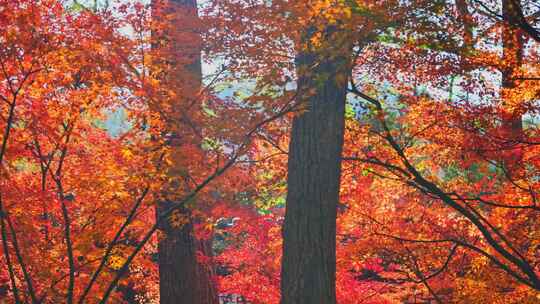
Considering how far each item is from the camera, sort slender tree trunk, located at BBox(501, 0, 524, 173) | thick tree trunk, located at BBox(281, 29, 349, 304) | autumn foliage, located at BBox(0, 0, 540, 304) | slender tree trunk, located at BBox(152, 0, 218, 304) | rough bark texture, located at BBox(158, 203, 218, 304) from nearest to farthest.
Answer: thick tree trunk, located at BBox(281, 29, 349, 304) → autumn foliage, located at BBox(0, 0, 540, 304) → slender tree trunk, located at BBox(501, 0, 524, 173) → slender tree trunk, located at BBox(152, 0, 218, 304) → rough bark texture, located at BBox(158, 203, 218, 304)

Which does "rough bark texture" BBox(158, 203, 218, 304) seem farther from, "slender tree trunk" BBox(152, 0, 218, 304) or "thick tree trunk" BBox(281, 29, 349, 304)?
"thick tree trunk" BBox(281, 29, 349, 304)

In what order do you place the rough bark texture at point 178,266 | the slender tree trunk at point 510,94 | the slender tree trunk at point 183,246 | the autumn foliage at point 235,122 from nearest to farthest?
1. the autumn foliage at point 235,122
2. the slender tree trunk at point 510,94
3. the slender tree trunk at point 183,246
4. the rough bark texture at point 178,266

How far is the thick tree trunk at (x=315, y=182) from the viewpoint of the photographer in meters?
6.40

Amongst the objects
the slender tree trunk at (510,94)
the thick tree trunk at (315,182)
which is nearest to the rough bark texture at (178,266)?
the thick tree trunk at (315,182)

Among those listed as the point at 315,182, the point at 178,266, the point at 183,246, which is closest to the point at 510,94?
the point at 315,182

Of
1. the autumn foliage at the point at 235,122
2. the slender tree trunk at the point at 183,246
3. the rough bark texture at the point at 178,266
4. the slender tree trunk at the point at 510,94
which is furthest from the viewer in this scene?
the rough bark texture at the point at 178,266

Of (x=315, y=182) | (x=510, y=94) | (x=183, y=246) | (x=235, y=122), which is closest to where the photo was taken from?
(x=315, y=182)

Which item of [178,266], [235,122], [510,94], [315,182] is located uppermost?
[510,94]

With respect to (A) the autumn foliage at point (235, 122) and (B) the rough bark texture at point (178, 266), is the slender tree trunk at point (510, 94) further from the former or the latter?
(B) the rough bark texture at point (178, 266)

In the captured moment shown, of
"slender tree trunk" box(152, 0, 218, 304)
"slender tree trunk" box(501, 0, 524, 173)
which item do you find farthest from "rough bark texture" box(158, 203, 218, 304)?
"slender tree trunk" box(501, 0, 524, 173)

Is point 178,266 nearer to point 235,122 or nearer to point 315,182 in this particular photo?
point 235,122

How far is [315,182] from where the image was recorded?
6.54 meters

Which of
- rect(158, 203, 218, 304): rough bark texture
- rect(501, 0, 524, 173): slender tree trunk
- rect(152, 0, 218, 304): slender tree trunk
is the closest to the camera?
rect(501, 0, 524, 173): slender tree trunk

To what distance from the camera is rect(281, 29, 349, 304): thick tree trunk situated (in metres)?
6.40
